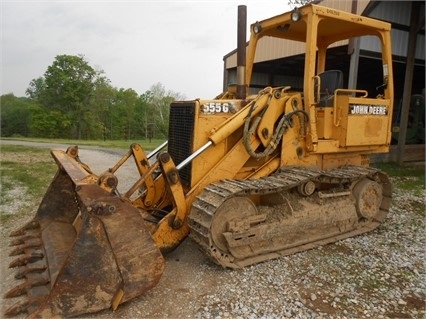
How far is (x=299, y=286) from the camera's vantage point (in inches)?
148

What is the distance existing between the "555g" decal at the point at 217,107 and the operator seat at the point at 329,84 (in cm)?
142

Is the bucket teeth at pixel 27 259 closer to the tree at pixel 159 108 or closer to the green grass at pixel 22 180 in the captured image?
the green grass at pixel 22 180

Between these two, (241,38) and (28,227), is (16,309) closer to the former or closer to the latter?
(28,227)

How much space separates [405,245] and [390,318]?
2029mm

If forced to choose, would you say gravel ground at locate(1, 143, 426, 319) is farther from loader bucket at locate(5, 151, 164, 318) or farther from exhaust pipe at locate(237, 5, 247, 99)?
exhaust pipe at locate(237, 5, 247, 99)

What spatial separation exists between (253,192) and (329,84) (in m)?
2.44

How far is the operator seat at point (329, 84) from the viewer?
513cm

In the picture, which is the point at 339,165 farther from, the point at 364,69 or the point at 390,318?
the point at 364,69

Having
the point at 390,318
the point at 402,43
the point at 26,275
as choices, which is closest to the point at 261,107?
the point at 390,318

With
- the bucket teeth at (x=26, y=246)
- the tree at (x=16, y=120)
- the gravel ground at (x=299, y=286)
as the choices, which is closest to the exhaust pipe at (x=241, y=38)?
the gravel ground at (x=299, y=286)

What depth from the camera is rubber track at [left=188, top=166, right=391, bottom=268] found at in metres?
3.78

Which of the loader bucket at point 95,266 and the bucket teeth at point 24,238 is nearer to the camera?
the loader bucket at point 95,266

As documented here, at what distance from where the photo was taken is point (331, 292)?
3.67 metres

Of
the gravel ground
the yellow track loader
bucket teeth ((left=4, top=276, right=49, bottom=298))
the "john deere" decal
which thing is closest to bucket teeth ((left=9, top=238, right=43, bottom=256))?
the yellow track loader
